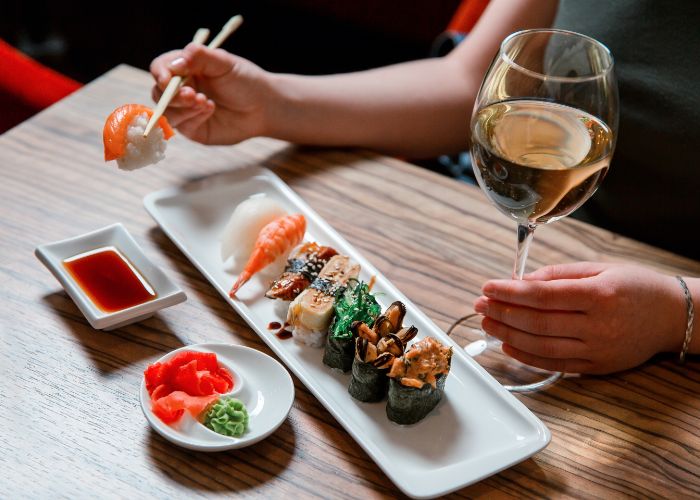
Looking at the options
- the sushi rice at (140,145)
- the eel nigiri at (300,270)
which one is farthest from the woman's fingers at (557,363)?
the sushi rice at (140,145)

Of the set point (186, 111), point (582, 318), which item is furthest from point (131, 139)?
point (582, 318)

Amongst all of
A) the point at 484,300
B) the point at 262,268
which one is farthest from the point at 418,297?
the point at 262,268

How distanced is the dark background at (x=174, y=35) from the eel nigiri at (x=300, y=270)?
10.0 ft

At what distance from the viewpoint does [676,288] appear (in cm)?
126

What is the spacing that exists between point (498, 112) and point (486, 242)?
46cm

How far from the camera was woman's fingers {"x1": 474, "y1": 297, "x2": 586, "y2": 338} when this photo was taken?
1187 millimetres

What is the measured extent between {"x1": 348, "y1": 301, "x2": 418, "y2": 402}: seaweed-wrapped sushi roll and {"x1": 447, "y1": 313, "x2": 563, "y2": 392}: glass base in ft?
0.55

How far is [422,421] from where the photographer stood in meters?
1.10

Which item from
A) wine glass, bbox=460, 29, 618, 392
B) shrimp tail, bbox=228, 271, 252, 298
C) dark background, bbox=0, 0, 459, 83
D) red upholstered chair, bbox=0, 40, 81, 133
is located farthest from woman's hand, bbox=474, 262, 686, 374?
dark background, bbox=0, 0, 459, 83

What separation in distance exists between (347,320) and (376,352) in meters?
0.09

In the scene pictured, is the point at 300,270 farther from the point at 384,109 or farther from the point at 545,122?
the point at 384,109

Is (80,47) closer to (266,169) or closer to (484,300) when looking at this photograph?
(266,169)

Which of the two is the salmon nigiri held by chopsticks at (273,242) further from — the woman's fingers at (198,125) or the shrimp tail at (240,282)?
the woman's fingers at (198,125)

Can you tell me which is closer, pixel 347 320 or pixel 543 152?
pixel 543 152
